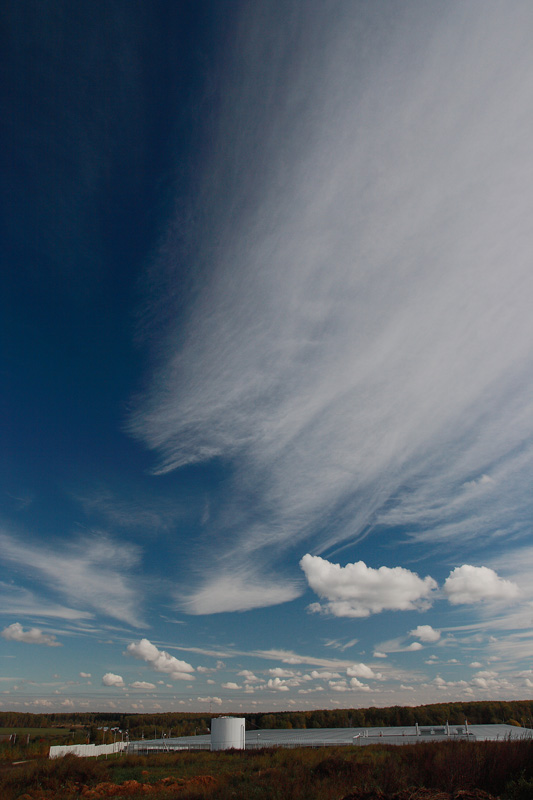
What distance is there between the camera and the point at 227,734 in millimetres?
58406

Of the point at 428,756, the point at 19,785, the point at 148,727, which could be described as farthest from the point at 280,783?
the point at 148,727

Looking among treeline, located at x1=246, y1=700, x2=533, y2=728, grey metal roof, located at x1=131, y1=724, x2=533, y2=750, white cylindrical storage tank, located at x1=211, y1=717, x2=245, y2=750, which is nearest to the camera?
grey metal roof, located at x1=131, y1=724, x2=533, y2=750

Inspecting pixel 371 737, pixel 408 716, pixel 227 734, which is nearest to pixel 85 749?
pixel 227 734

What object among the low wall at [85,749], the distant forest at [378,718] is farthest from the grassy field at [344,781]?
the distant forest at [378,718]

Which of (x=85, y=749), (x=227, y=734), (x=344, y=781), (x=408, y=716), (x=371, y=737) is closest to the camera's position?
(x=344, y=781)

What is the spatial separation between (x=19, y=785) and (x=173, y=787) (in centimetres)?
1134

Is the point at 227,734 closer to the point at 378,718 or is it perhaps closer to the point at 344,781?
the point at 344,781

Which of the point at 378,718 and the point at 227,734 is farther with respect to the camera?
the point at 378,718

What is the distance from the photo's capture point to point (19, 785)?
2914 centimetres

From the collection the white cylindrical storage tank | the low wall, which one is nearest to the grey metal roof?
the white cylindrical storage tank

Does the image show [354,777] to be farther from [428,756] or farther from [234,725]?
[234,725]

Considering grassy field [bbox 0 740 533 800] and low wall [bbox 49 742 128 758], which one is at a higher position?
grassy field [bbox 0 740 533 800]

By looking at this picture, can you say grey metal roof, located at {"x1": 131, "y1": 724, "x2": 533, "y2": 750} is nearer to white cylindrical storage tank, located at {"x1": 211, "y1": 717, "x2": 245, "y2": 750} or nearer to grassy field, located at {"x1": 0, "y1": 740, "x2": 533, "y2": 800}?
white cylindrical storage tank, located at {"x1": 211, "y1": 717, "x2": 245, "y2": 750}

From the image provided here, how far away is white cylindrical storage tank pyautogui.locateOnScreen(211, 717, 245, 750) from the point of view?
57.8 meters
